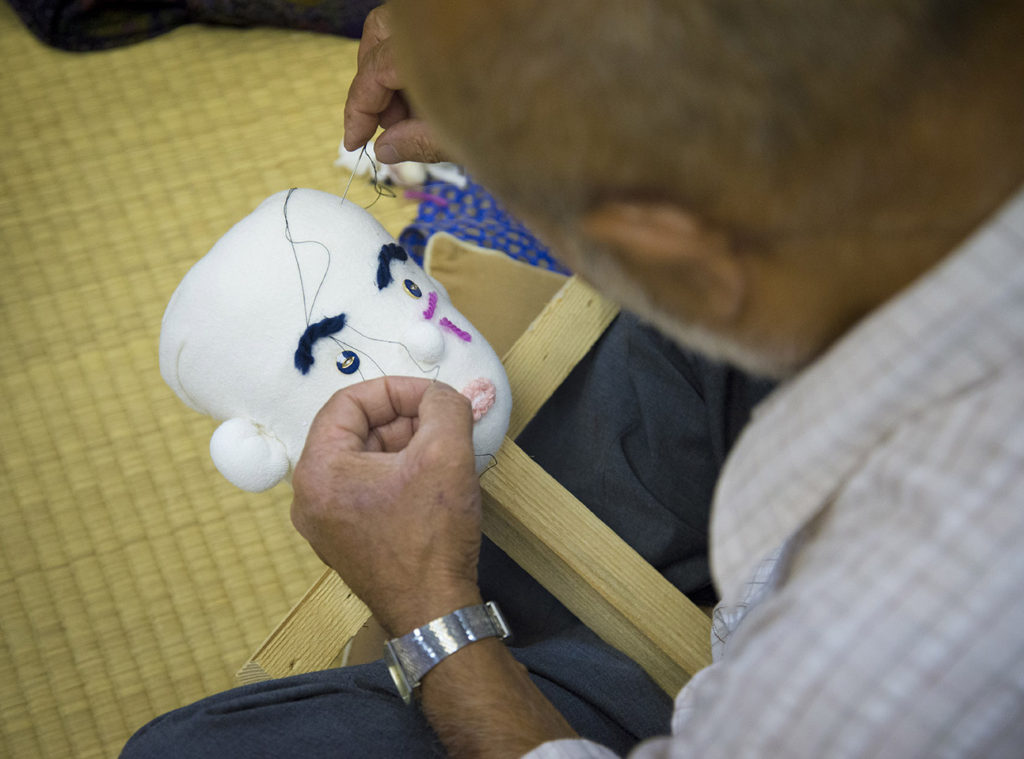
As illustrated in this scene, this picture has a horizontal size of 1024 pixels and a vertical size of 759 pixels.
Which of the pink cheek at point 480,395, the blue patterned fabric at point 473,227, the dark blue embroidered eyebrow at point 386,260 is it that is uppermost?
the dark blue embroidered eyebrow at point 386,260

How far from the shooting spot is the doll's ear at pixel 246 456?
0.78m

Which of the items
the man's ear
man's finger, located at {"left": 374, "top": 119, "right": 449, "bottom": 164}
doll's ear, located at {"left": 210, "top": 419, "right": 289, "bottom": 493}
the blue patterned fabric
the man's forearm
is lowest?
the blue patterned fabric

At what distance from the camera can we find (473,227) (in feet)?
4.41

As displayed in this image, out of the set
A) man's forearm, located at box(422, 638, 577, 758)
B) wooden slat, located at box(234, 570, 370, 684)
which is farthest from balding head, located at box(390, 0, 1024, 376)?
wooden slat, located at box(234, 570, 370, 684)

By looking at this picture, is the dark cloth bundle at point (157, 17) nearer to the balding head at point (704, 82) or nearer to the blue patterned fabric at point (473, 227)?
the blue patterned fabric at point (473, 227)

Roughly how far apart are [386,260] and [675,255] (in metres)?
0.44

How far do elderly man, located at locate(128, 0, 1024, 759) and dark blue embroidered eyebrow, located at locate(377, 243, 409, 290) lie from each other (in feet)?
1.04

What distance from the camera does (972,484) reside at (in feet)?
1.42

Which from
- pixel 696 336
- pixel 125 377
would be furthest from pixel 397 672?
pixel 125 377

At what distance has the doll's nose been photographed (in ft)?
2.55

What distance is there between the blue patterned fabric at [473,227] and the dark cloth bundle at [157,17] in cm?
39

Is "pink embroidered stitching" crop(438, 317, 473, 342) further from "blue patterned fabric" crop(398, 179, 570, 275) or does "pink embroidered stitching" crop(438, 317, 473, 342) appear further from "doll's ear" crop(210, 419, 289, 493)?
"blue patterned fabric" crop(398, 179, 570, 275)

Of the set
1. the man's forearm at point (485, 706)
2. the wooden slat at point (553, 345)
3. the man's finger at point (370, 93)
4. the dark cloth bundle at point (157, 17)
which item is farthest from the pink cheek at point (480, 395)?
the dark cloth bundle at point (157, 17)

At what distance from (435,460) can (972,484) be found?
410 millimetres
